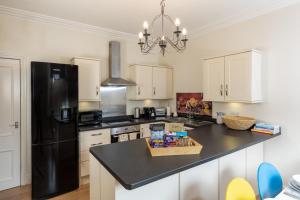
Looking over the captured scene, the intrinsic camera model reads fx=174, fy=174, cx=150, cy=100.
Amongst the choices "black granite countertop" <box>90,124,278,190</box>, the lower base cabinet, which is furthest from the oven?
the lower base cabinet

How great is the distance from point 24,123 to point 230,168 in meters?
3.16

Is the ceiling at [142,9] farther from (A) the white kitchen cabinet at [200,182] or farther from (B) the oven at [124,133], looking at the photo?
(A) the white kitchen cabinet at [200,182]

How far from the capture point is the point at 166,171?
1220 millimetres

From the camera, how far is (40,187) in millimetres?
2465

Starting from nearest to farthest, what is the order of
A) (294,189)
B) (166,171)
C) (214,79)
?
(166,171) < (294,189) < (214,79)

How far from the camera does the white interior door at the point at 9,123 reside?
2.74 m

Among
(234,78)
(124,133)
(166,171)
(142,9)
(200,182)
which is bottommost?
(200,182)

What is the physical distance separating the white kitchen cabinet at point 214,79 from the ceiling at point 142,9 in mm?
758

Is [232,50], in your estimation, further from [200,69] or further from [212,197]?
[212,197]

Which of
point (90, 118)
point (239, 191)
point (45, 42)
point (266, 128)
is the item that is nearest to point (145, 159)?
point (239, 191)

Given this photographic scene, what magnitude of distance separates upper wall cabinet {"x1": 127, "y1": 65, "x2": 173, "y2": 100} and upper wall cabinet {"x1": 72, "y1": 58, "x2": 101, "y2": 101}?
85cm

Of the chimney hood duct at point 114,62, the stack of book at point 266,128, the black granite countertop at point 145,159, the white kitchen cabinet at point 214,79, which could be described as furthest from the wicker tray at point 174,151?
the chimney hood duct at point 114,62

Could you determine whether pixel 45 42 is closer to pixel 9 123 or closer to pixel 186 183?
pixel 9 123

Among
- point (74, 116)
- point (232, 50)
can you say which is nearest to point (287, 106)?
point (232, 50)
